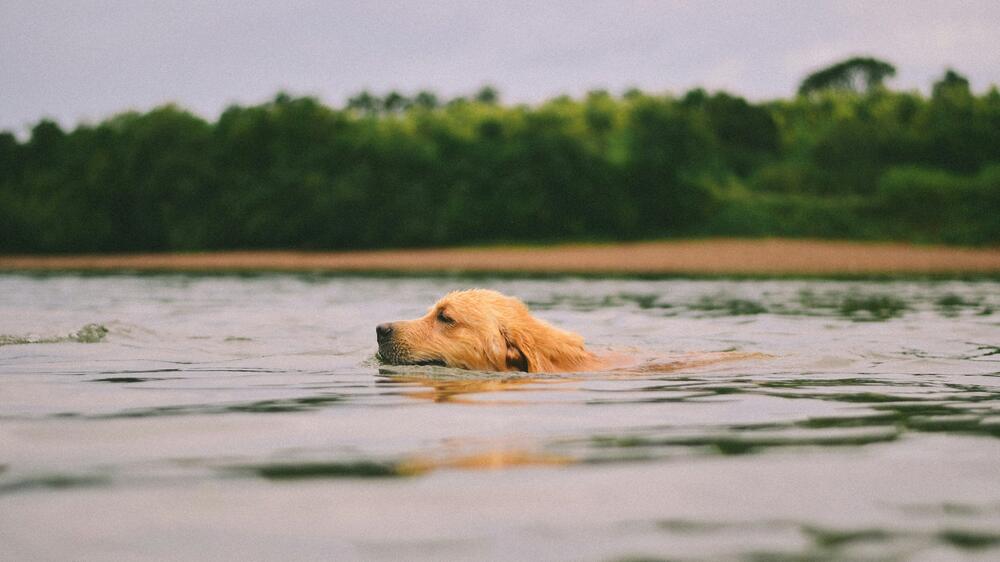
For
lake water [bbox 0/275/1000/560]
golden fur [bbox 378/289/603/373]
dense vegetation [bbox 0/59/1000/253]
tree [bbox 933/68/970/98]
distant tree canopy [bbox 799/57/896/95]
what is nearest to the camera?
lake water [bbox 0/275/1000/560]

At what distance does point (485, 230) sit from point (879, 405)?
128 feet

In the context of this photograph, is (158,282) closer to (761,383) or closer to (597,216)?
(761,383)

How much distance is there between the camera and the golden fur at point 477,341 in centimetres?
721

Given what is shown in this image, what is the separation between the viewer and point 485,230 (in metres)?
44.3

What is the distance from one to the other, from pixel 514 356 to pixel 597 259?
30.7m

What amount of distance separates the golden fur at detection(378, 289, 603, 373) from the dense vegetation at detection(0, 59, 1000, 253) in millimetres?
35280

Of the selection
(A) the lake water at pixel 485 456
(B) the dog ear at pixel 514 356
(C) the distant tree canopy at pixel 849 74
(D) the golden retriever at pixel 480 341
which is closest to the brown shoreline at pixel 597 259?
(D) the golden retriever at pixel 480 341

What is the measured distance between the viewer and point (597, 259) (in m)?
37.7

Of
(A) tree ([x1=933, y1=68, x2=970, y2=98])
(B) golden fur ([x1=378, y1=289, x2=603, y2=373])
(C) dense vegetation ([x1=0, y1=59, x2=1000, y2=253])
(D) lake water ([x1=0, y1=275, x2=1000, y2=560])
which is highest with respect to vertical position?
(A) tree ([x1=933, y1=68, x2=970, y2=98])

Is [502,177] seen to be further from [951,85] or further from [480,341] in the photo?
[480,341]

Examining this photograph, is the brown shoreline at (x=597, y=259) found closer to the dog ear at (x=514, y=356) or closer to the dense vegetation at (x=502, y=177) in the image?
the dense vegetation at (x=502, y=177)

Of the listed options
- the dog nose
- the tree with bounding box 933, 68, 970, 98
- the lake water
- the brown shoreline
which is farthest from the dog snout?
the tree with bounding box 933, 68, 970, 98

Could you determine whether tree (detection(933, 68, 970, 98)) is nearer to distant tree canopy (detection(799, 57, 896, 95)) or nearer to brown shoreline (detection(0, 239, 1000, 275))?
brown shoreline (detection(0, 239, 1000, 275))

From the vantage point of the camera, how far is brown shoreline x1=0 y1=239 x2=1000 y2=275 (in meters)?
32.5
